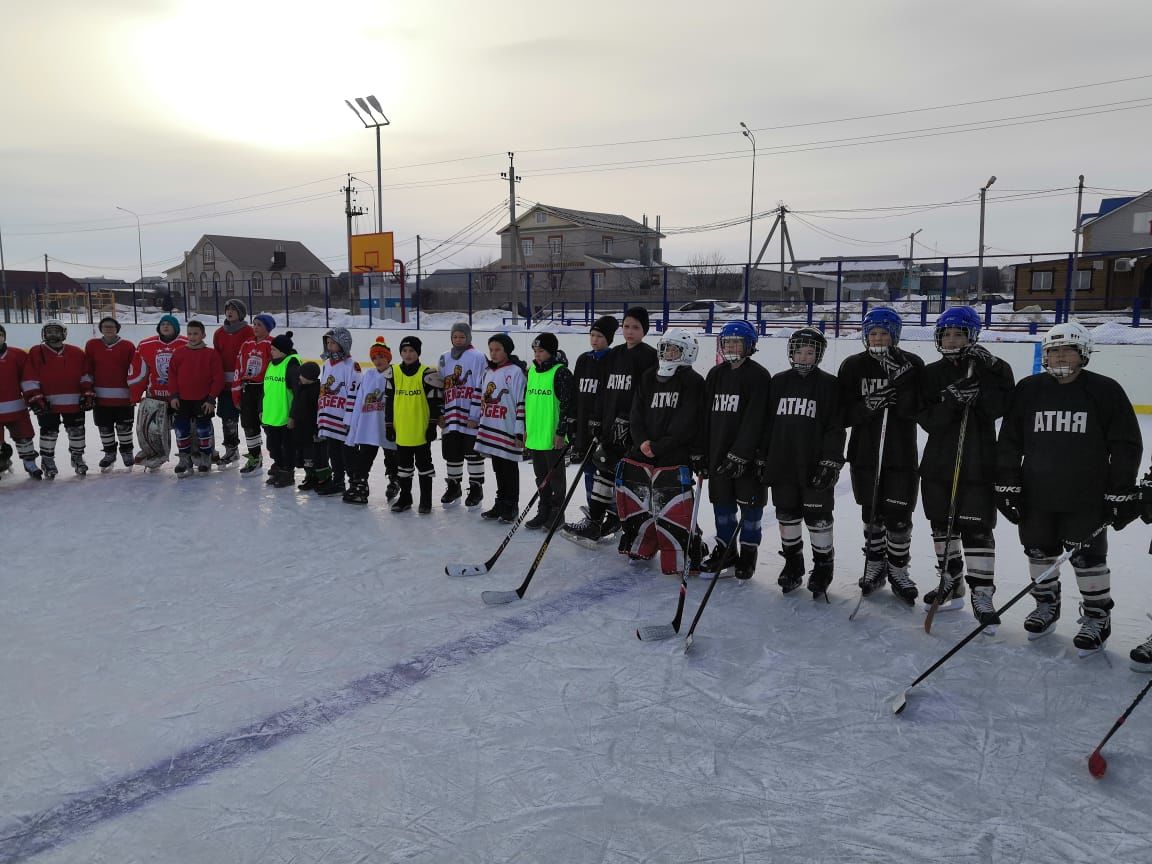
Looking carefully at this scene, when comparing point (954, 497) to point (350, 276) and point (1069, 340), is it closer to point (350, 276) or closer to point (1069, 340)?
point (1069, 340)

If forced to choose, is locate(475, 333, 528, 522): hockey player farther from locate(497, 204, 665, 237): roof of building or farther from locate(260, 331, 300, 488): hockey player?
locate(497, 204, 665, 237): roof of building

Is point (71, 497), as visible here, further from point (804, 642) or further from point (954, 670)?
point (954, 670)

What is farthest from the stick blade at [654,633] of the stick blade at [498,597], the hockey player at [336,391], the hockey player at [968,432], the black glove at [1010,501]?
the hockey player at [336,391]

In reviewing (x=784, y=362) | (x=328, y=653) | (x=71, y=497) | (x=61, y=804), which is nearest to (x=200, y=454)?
(x=71, y=497)

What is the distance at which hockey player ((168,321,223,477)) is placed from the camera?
20.6 ft

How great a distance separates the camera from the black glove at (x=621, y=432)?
14.0 feet

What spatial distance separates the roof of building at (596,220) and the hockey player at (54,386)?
105ft

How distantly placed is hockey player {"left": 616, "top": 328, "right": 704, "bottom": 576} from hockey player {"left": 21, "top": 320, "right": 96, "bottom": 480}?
4.58 m

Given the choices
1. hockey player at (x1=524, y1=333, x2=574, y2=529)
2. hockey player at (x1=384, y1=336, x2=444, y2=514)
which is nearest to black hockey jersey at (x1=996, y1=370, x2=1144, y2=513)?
hockey player at (x1=524, y1=333, x2=574, y2=529)

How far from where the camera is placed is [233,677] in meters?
2.85

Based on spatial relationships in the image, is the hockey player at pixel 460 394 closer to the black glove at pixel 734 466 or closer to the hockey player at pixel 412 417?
the hockey player at pixel 412 417

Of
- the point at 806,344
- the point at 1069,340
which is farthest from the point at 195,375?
the point at 1069,340

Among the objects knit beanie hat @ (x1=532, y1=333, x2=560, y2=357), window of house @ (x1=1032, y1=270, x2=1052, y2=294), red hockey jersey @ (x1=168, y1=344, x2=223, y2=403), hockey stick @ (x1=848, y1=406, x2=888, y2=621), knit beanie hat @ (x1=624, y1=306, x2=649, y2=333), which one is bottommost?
hockey stick @ (x1=848, y1=406, x2=888, y2=621)

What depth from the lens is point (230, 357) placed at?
6.51m
